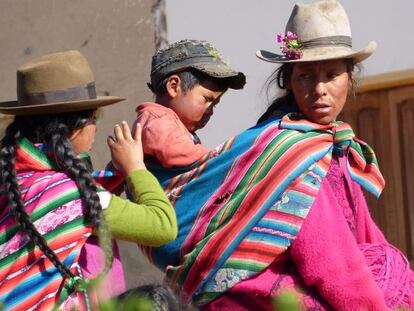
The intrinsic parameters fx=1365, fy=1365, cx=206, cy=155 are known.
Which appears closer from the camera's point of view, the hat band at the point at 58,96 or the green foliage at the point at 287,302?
the green foliage at the point at 287,302

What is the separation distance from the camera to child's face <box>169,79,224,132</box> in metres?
4.51

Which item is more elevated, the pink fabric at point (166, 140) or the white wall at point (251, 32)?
the pink fabric at point (166, 140)

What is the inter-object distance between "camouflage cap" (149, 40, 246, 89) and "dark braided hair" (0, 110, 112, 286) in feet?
→ 1.67

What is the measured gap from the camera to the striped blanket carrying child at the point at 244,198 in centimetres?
420

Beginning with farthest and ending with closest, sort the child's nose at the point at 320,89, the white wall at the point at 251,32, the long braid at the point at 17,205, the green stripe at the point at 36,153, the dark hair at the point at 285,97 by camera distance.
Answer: the white wall at the point at 251,32, the dark hair at the point at 285,97, the child's nose at the point at 320,89, the green stripe at the point at 36,153, the long braid at the point at 17,205

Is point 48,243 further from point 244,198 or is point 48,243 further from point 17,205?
point 244,198

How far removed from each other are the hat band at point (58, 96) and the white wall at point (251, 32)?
266cm

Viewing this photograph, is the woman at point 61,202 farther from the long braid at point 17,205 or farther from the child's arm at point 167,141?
the child's arm at point 167,141

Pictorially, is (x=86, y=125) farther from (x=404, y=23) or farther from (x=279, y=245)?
(x=404, y=23)

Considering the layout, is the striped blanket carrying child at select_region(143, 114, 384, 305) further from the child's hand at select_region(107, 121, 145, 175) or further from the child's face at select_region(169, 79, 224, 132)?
the child's hand at select_region(107, 121, 145, 175)

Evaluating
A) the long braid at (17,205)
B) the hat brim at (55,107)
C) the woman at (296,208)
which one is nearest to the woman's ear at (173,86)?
the woman at (296,208)

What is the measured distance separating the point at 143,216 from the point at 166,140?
0.43m

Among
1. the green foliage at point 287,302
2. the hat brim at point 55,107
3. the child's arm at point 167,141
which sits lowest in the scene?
the child's arm at point 167,141

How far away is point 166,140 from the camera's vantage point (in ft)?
14.1
